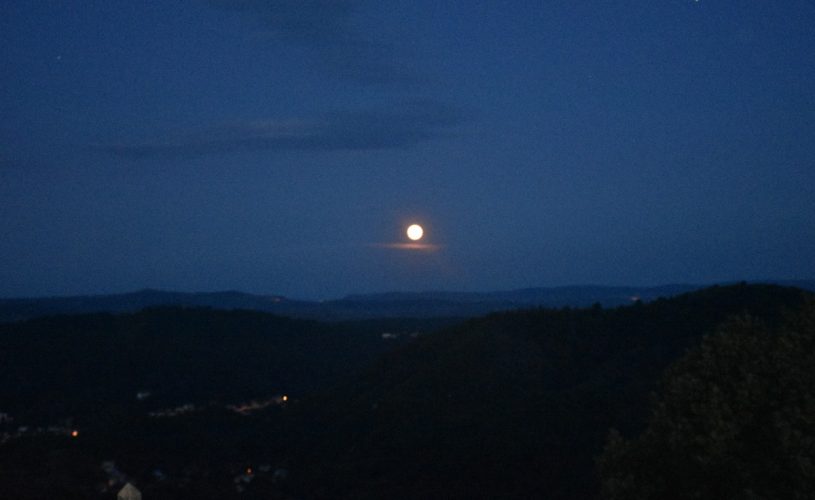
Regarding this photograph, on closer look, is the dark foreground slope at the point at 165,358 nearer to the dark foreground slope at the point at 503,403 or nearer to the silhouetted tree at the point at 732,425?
the dark foreground slope at the point at 503,403

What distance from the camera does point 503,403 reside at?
42.7 m

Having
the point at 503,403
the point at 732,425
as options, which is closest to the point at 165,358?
the point at 503,403

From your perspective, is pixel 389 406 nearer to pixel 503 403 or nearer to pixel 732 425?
pixel 503 403

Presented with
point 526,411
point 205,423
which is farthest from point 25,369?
point 526,411

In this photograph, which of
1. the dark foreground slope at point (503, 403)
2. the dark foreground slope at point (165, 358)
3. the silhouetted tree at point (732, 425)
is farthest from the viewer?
the dark foreground slope at point (165, 358)

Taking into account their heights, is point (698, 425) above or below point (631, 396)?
above

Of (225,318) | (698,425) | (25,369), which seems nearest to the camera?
(698,425)

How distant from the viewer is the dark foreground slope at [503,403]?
113 ft

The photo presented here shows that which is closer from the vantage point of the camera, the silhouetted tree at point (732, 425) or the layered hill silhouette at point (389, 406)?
the silhouetted tree at point (732, 425)

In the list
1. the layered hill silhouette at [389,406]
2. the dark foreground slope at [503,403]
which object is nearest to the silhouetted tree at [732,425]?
the layered hill silhouette at [389,406]

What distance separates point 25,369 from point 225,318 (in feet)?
91.2

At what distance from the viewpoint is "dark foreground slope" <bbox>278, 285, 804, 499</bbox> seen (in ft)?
113

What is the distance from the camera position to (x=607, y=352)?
162 feet

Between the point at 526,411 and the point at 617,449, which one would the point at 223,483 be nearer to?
the point at 526,411
